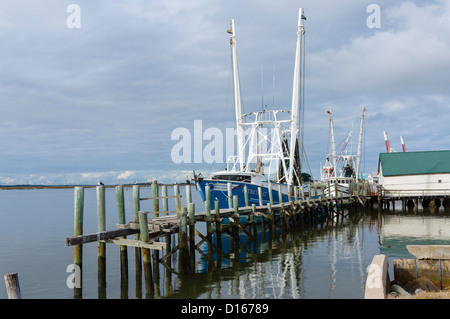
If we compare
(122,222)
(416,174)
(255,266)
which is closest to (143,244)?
(122,222)

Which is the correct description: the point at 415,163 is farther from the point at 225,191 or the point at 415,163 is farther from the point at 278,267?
the point at 278,267

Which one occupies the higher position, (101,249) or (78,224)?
(78,224)

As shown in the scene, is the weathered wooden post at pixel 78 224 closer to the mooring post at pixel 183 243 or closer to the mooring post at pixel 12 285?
the mooring post at pixel 183 243

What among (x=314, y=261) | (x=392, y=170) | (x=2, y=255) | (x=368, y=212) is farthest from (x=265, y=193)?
(x=392, y=170)

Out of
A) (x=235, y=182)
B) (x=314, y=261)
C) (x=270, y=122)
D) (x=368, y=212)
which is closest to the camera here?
(x=314, y=261)

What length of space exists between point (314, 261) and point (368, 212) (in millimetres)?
34250

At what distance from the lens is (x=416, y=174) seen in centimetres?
5522

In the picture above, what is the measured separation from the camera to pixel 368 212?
50.3 meters

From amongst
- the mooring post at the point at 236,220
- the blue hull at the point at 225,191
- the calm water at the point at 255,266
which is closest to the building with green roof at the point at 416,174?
the calm water at the point at 255,266

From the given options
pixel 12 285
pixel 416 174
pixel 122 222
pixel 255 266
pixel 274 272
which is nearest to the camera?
pixel 12 285

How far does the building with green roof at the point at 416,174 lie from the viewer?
53.6 metres

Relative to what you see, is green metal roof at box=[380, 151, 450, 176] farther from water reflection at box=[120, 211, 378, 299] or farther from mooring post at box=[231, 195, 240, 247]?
mooring post at box=[231, 195, 240, 247]

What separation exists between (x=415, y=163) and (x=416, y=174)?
2276 millimetres
